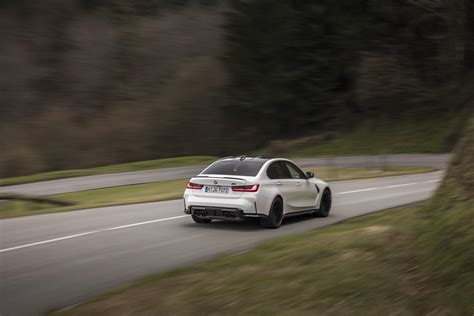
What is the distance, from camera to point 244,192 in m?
14.2

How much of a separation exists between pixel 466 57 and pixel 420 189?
3687cm

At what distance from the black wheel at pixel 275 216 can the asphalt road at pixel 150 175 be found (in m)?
17.8

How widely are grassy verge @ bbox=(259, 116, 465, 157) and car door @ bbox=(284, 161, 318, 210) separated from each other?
35921mm

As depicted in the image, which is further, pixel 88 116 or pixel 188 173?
pixel 88 116

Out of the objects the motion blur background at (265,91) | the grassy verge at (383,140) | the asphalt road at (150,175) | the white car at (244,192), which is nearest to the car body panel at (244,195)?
the white car at (244,192)

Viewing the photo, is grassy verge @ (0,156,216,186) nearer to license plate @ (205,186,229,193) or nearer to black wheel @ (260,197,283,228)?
license plate @ (205,186,229,193)

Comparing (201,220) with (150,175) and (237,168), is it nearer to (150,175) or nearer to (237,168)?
(237,168)

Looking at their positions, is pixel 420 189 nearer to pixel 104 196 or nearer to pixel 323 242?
pixel 104 196

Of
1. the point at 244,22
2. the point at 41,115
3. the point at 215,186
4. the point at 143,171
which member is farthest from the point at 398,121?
the point at 215,186

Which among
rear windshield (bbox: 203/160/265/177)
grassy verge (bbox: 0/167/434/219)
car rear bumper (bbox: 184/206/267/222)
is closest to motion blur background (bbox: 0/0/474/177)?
grassy verge (bbox: 0/167/434/219)

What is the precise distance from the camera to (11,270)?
9984 mm

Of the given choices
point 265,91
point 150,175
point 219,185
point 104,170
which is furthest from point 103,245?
point 265,91

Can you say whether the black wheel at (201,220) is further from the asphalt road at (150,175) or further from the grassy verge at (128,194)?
the asphalt road at (150,175)

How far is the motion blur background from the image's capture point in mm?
Result: 55406
